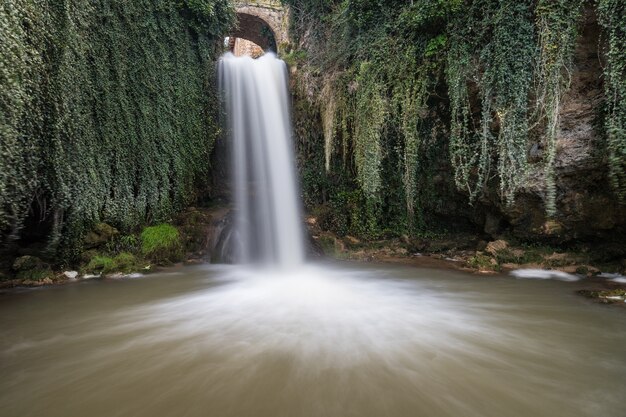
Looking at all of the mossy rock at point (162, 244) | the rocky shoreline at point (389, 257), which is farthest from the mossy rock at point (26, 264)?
the mossy rock at point (162, 244)

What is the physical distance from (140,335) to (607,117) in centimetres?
727

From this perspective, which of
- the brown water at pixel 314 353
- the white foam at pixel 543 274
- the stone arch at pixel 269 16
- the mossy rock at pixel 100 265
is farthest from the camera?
the stone arch at pixel 269 16

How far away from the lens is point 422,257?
25.7 feet

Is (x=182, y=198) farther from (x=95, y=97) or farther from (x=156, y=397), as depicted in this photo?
(x=156, y=397)

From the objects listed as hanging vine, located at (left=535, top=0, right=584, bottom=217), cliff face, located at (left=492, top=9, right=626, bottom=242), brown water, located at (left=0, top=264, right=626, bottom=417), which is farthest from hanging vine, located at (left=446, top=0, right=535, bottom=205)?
brown water, located at (left=0, top=264, right=626, bottom=417)

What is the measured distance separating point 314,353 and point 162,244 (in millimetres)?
5721

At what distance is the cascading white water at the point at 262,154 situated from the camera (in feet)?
29.6

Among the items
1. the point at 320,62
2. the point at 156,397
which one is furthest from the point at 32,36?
the point at 320,62

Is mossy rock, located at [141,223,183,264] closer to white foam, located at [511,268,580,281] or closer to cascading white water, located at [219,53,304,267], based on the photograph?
cascading white water, located at [219,53,304,267]

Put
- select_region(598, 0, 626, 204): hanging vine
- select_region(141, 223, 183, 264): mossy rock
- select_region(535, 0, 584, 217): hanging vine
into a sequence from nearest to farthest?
select_region(598, 0, 626, 204): hanging vine, select_region(535, 0, 584, 217): hanging vine, select_region(141, 223, 183, 264): mossy rock

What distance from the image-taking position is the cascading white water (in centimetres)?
901

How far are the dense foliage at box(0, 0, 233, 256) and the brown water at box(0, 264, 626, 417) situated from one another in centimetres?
196

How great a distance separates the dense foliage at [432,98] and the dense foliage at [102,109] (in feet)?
10.9

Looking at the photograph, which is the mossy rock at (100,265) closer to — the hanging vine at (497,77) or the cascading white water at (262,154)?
the cascading white water at (262,154)
